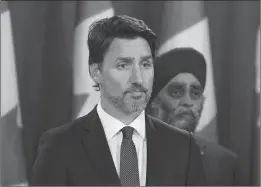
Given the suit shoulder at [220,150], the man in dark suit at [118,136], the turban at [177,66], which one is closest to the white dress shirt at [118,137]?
the man in dark suit at [118,136]

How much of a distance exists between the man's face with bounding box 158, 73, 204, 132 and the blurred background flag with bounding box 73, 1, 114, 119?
21cm

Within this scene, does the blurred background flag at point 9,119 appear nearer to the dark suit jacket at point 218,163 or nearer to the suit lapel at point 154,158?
the suit lapel at point 154,158

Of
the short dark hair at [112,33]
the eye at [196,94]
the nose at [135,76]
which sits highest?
the short dark hair at [112,33]

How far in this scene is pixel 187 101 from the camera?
111 centimetres

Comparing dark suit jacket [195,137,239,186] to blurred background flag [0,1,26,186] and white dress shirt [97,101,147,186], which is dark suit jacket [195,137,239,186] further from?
blurred background flag [0,1,26,186]

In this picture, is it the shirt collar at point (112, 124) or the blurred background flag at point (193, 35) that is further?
the blurred background flag at point (193, 35)

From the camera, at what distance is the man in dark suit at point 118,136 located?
100cm

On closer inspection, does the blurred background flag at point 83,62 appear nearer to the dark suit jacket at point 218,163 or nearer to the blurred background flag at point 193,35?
the blurred background flag at point 193,35

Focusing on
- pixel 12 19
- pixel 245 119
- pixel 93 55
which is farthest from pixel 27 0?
pixel 245 119

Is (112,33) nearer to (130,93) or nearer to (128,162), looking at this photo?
(130,93)

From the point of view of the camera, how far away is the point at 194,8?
1.19 m

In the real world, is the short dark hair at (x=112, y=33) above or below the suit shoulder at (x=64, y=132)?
above

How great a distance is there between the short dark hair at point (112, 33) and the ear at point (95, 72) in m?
0.01

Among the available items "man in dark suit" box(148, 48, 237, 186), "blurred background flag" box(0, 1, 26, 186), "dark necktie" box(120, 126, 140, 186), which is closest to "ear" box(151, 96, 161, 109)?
"man in dark suit" box(148, 48, 237, 186)
